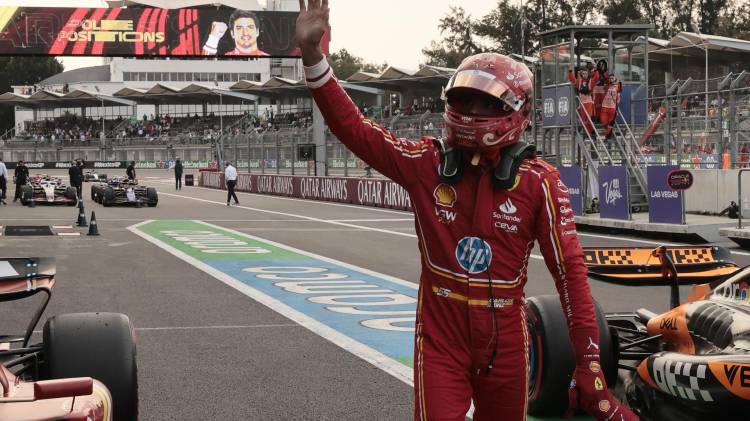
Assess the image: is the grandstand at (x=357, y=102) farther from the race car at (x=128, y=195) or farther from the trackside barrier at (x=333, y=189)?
the race car at (x=128, y=195)

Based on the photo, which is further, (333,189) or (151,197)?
(333,189)

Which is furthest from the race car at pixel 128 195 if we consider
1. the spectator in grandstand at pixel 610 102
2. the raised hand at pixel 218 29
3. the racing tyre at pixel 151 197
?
the raised hand at pixel 218 29

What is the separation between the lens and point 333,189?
34125 mm

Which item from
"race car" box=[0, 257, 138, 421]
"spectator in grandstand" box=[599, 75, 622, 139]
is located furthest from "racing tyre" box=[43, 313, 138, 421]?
"spectator in grandstand" box=[599, 75, 622, 139]

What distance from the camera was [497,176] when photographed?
3.58 m

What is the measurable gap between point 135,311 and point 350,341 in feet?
8.67

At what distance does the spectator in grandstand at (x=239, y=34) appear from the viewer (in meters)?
48.1

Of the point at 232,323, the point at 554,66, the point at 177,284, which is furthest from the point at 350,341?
the point at 554,66

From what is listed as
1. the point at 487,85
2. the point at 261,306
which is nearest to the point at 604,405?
the point at 487,85

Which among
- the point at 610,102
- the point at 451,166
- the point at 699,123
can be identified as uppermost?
the point at 610,102

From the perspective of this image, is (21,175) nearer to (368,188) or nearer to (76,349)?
(368,188)

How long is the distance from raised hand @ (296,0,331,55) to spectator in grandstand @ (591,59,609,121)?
1923 centimetres

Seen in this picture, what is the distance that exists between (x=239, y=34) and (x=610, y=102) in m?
29.2

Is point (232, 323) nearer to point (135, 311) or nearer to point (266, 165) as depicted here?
point (135, 311)
